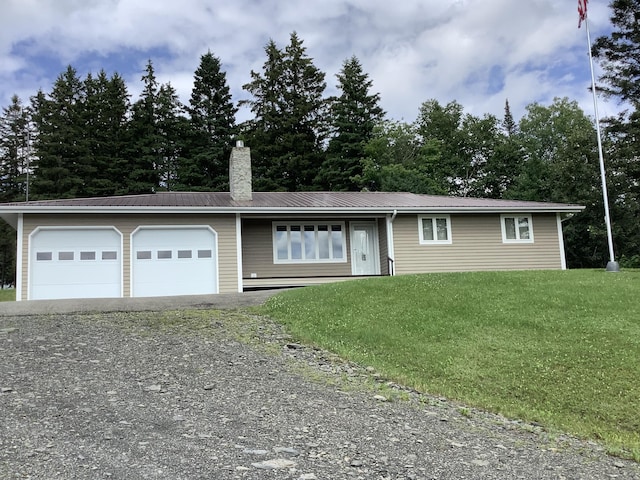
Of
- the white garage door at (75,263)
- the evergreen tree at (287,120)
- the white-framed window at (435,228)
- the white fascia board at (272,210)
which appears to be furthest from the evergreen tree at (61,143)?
the white-framed window at (435,228)

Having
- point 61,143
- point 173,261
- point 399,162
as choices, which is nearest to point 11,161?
point 61,143

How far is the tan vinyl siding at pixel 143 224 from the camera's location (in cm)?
1330

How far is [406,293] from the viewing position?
10055 mm

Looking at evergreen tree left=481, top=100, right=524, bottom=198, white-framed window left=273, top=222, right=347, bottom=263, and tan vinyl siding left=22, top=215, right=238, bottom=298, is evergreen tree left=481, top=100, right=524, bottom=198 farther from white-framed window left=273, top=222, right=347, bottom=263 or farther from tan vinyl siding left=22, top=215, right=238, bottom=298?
tan vinyl siding left=22, top=215, right=238, bottom=298

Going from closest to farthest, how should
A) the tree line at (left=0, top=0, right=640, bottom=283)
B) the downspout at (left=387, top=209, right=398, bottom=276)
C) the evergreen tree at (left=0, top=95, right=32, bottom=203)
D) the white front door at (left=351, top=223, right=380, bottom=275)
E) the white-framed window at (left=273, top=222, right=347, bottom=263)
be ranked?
the downspout at (left=387, top=209, right=398, bottom=276)
the white-framed window at (left=273, top=222, right=347, bottom=263)
the white front door at (left=351, top=223, right=380, bottom=275)
the tree line at (left=0, top=0, right=640, bottom=283)
the evergreen tree at (left=0, top=95, right=32, bottom=203)

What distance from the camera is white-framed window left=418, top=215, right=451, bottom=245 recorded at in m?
16.5

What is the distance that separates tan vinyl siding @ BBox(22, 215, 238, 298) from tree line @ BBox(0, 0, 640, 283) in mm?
16738

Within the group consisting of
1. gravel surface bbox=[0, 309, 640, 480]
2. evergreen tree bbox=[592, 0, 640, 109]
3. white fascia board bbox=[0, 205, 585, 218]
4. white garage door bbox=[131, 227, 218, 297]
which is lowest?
gravel surface bbox=[0, 309, 640, 480]

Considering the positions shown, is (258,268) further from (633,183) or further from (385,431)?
(633,183)

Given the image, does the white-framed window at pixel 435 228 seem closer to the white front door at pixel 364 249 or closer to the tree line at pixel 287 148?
the white front door at pixel 364 249

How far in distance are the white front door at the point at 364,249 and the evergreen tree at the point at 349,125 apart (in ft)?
50.3

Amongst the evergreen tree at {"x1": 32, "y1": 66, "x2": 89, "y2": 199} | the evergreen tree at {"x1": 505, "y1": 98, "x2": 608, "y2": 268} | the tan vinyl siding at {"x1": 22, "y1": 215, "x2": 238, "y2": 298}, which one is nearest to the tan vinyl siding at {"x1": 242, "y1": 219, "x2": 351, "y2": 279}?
the tan vinyl siding at {"x1": 22, "y1": 215, "x2": 238, "y2": 298}

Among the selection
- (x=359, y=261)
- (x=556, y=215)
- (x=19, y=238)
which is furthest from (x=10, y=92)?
(x=556, y=215)

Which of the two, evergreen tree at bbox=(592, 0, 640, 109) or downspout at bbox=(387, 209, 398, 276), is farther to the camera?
evergreen tree at bbox=(592, 0, 640, 109)
